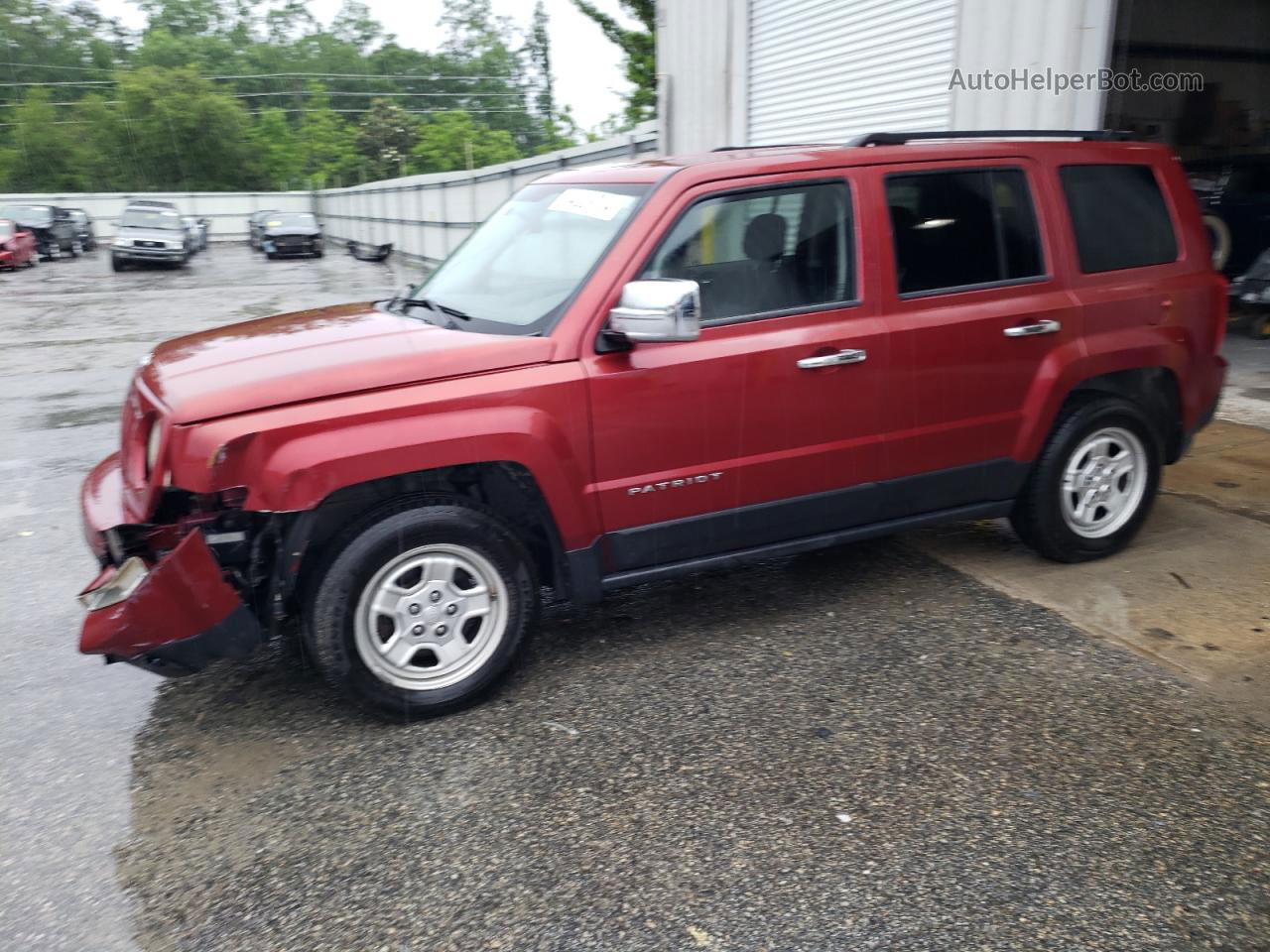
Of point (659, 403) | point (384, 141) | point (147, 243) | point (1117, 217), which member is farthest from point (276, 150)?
point (659, 403)

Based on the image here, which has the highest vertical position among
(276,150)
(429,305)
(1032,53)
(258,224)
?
(276,150)

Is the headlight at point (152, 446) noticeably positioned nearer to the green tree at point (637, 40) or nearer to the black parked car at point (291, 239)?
the green tree at point (637, 40)

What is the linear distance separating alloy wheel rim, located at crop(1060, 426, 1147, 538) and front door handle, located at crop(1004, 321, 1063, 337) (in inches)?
22.1

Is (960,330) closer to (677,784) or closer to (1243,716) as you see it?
(1243,716)

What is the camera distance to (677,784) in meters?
3.21

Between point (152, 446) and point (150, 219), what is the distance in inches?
1178

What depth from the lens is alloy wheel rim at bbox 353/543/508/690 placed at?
11.3 feet

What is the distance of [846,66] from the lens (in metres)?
10.5

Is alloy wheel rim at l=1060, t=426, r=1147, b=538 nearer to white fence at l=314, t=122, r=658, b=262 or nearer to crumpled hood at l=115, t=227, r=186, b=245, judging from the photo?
white fence at l=314, t=122, r=658, b=262

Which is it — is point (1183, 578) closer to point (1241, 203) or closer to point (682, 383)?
point (682, 383)

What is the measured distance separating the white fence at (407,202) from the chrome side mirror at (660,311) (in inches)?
167

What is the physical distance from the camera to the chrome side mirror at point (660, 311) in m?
3.45

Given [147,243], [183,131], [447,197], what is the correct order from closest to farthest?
[447,197], [147,243], [183,131]

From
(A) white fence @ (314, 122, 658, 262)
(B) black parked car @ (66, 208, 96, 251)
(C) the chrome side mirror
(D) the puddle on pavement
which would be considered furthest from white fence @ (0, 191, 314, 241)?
(C) the chrome side mirror
